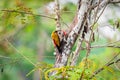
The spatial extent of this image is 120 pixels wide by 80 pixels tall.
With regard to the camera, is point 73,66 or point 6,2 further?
point 6,2

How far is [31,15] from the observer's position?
178cm

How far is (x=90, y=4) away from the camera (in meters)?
1.63

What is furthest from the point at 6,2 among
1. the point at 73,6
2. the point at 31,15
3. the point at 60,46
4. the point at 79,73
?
the point at 79,73

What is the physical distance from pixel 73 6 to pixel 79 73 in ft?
4.24

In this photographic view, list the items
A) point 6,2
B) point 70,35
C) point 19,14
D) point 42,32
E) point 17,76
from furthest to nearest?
point 17,76
point 42,32
point 6,2
point 19,14
point 70,35

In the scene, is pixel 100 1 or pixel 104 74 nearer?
pixel 100 1

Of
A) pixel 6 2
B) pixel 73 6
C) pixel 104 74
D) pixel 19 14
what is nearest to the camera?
pixel 19 14

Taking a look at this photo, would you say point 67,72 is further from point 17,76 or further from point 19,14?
point 17,76

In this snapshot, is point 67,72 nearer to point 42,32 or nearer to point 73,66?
point 73,66

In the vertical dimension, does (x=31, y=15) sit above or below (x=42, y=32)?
above

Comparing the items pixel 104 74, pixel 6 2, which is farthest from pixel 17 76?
pixel 104 74

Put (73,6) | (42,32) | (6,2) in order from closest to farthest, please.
→ (73,6) < (6,2) < (42,32)

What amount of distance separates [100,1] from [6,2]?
65.7 inches

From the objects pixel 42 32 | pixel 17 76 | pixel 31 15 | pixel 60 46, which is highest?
pixel 31 15
